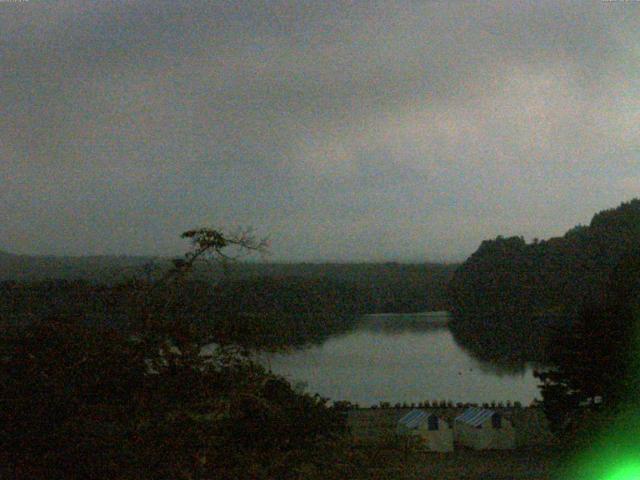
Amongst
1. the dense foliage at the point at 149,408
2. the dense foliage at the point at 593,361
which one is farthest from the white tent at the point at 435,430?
the dense foliage at the point at 149,408

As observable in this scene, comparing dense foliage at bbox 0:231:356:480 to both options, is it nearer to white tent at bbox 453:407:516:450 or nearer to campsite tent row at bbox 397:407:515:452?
campsite tent row at bbox 397:407:515:452

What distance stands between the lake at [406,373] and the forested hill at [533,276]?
12.9 ft

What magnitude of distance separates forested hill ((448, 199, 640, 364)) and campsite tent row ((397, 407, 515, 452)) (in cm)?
3134

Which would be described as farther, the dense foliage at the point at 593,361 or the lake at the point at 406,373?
the lake at the point at 406,373

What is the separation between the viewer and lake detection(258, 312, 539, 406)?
96.1ft

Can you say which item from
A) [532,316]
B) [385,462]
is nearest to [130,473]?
[385,462]

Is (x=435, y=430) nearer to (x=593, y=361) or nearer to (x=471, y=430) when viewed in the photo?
(x=471, y=430)

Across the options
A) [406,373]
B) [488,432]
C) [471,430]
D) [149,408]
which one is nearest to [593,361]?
[488,432]

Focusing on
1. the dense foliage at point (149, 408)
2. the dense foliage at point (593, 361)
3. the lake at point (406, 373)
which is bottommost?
the lake at point (406, 373)

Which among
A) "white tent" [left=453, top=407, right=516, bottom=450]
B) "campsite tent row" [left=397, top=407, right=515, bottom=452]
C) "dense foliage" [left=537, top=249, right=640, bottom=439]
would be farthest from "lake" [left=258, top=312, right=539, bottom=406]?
"dense foliage" [left=537, top=249, right=640, bottom=439]

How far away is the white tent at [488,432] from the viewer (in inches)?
614

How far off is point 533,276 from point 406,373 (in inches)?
895

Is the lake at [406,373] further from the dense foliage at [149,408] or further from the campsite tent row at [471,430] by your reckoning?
the dense foliage at [149,408]

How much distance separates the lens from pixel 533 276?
57.1 m
